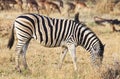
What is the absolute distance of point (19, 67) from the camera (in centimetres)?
1167

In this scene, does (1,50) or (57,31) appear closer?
(57,31)

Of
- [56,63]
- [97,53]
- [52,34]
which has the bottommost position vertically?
[56,63]

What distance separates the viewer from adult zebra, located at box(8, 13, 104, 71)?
465 inches

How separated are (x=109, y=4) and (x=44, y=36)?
19.0 m

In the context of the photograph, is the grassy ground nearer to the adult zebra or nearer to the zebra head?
the zebra head

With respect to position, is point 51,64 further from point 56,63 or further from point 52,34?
point 52,34

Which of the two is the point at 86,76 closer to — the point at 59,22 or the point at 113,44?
the point at 59,22

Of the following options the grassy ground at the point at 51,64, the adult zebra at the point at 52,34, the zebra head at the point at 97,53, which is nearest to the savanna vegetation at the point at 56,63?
the grassy ground at the point at 51,64

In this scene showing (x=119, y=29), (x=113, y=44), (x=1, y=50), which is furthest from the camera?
(x=119, y=29)

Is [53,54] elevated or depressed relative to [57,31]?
depressed

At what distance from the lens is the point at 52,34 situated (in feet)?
39.4

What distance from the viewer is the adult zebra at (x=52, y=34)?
38.8ft

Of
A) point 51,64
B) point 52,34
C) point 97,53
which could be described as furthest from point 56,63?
point 97,53

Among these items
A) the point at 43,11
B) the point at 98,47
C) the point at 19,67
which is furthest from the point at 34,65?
the point at 43,11
